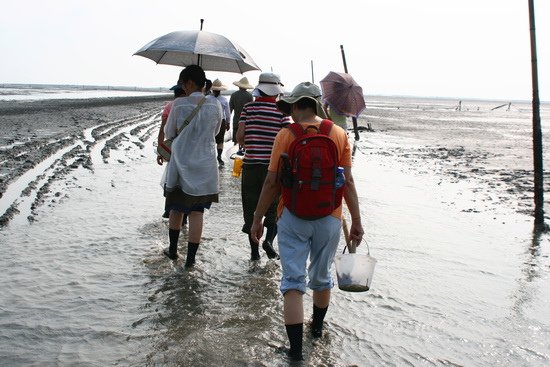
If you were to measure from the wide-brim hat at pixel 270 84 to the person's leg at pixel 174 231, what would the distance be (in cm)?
142

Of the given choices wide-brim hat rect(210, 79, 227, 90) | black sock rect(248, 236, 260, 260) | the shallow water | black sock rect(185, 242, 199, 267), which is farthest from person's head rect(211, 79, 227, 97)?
black sock rect(185, 242, 199, 267)

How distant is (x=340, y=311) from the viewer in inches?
174

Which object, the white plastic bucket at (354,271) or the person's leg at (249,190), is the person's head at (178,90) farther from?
the white plastic bucket at (354,271)

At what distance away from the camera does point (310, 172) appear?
3.31 m

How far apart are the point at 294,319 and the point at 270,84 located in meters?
2.46

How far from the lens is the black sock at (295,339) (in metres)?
3.54

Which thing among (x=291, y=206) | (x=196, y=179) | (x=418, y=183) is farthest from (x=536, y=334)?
(x=418, y=183)

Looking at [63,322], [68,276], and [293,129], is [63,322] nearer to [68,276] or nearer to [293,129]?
[68,276]

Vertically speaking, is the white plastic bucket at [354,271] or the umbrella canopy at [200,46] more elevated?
the umbrella canopy at [200,46]

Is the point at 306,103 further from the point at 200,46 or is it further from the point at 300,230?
the point at 200,46

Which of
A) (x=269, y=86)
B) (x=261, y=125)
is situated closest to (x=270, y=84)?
(x=269, y=86)

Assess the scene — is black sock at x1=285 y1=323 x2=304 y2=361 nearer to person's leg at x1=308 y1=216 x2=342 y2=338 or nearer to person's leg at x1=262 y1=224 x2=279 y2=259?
person's leg at x1=308 y1=216 x2=342 y2=338

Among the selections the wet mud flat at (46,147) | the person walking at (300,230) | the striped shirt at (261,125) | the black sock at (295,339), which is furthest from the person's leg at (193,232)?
the wet mud flat at (46,147)

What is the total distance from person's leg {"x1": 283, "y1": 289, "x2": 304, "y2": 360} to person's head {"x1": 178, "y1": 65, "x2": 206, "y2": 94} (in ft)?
7.56
